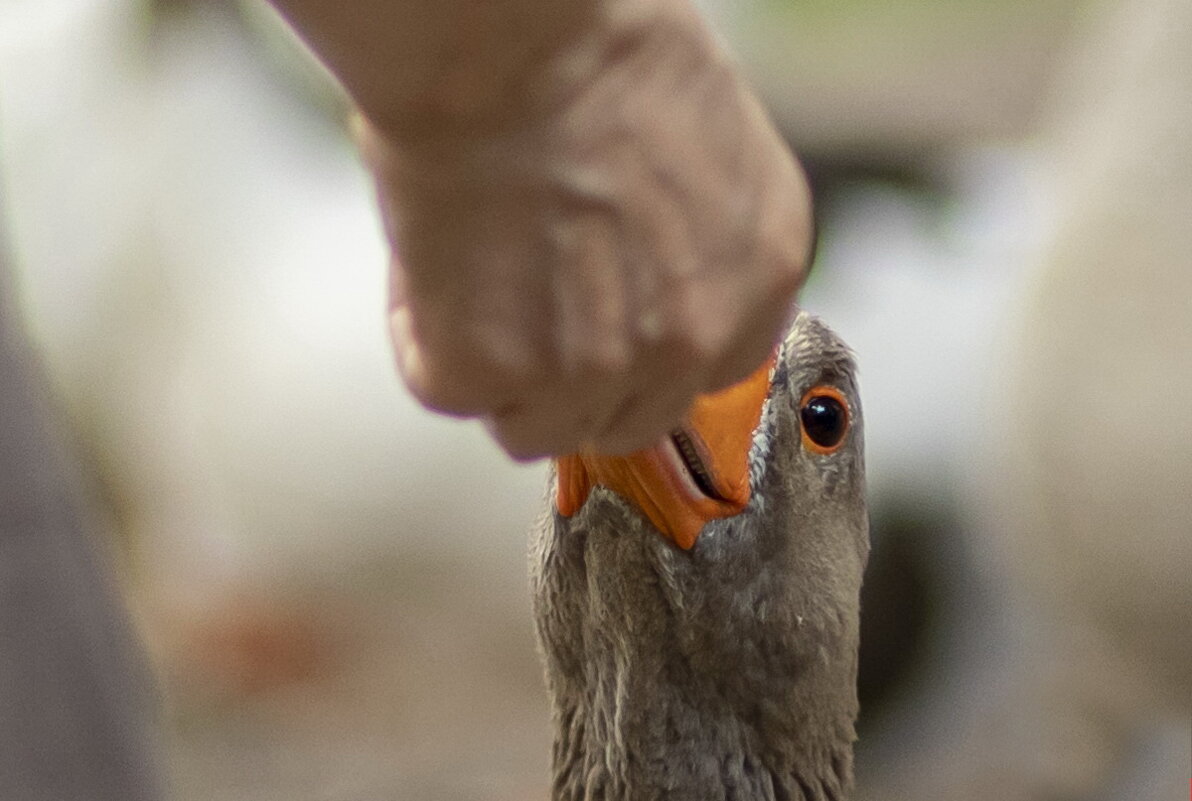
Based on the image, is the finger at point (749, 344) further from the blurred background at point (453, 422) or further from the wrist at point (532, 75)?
the blurred background at point (453, 422)

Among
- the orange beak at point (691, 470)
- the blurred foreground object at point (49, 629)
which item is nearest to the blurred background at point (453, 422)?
the orange beak at point (691, 470)

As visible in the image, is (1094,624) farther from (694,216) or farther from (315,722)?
(694,216)

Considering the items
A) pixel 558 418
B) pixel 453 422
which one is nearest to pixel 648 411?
pixel 558 418

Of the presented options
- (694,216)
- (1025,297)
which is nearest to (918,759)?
(1025,297)

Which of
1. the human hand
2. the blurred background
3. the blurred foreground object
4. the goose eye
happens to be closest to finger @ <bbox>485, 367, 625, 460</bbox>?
the human hand

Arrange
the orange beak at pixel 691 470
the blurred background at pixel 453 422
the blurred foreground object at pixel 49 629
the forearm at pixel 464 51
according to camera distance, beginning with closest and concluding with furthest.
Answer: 1. the forearm at pixel 464 51
2. the blurred foreground object at pixel 49 629
3. the orange beak at pixel 691 470
4. the blurred background at pixel 453 422

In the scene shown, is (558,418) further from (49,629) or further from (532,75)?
(49,629)
